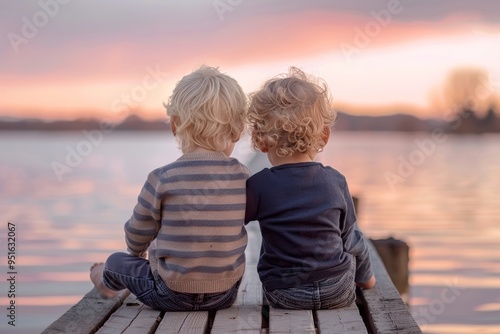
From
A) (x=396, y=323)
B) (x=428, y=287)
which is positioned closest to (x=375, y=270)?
(x=396, y=323)

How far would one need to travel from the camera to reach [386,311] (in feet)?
12.1

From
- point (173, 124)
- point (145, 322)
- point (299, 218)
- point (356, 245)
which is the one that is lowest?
point (145, 322)

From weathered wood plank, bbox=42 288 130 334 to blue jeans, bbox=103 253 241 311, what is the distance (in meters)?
0.10

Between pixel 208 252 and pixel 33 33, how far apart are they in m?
3.39

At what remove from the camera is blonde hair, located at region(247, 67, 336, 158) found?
147 inches

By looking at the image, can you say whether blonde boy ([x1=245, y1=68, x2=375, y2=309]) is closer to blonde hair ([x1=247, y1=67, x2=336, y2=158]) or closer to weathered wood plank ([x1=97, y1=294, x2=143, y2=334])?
blonde hair ([x1=247, y1=67, x2=336, y2=158])

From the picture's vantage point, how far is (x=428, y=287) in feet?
24.9

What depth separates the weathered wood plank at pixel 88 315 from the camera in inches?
133

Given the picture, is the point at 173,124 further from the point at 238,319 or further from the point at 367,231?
the point at 367,231

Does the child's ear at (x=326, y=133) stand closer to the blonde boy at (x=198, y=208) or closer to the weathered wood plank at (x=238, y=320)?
the blonde boy at (x=198, y=208)

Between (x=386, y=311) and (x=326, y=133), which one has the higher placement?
(x=326, y=133)

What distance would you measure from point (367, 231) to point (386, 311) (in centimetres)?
743

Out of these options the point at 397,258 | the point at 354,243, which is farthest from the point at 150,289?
the point at 397,258

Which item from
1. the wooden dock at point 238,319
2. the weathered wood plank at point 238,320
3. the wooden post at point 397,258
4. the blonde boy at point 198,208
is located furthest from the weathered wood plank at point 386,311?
the wooden post at point 397,258
